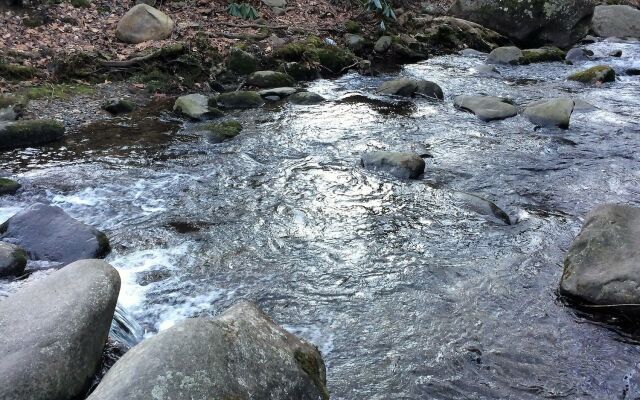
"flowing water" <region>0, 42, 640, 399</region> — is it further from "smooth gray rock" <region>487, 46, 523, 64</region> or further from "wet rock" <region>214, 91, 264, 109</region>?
"smooth gray rock" <region>487, 46, 523, 64</region>

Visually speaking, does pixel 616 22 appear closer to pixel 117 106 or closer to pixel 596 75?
pixel 596 75

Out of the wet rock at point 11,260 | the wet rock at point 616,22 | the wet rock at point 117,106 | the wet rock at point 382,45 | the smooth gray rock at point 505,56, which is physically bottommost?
the wet rock at point 616,22

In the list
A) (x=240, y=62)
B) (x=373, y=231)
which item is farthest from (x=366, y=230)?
(x=240, y=62)

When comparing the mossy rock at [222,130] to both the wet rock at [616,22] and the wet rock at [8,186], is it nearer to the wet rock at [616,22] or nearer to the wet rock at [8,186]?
the wet rock at [8,186]

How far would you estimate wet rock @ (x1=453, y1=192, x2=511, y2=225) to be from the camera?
5.88 metres

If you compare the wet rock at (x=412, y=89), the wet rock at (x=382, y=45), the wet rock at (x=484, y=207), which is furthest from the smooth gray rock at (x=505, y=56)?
the wet rock at (x=484, y=207)

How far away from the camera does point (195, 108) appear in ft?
29.8

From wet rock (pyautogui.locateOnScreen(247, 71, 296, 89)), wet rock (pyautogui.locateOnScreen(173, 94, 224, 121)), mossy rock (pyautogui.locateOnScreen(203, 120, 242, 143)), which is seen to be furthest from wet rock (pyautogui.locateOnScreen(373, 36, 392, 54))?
mossy rock (pyautogui.locateOnScreen(203, 120, 242, 143))

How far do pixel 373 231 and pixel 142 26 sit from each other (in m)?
7.75

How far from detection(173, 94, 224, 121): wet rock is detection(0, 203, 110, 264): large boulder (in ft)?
12.6

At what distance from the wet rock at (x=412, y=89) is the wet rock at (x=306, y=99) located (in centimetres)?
144

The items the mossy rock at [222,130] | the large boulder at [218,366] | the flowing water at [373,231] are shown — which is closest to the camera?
the large boulder at [218,366]

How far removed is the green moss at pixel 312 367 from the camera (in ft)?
10.8

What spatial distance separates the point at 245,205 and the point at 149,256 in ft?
4.44
